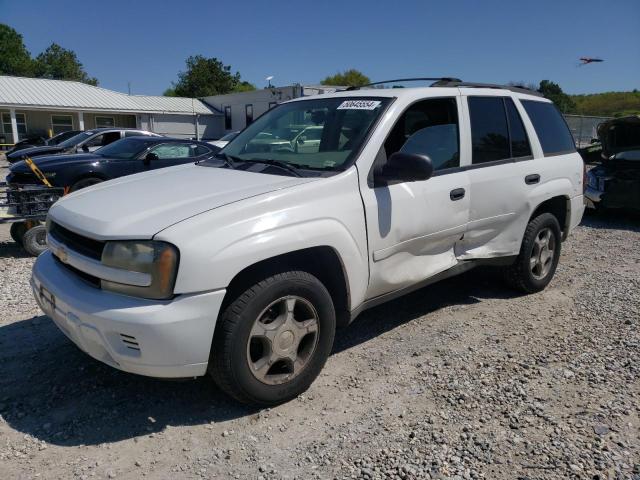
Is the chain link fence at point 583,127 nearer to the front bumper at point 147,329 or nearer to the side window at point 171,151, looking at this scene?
the side window at point 171,151

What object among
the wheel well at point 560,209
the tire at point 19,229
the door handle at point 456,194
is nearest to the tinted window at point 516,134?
the wheel well at point 560,209

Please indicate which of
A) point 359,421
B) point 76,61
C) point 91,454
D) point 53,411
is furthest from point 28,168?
point 76,61

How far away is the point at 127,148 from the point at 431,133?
691 cm

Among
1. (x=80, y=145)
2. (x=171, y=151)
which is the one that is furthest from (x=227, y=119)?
(x=171, y=151)

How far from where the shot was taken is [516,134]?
4629mm

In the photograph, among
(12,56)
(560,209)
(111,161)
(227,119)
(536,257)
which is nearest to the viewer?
(536,257)

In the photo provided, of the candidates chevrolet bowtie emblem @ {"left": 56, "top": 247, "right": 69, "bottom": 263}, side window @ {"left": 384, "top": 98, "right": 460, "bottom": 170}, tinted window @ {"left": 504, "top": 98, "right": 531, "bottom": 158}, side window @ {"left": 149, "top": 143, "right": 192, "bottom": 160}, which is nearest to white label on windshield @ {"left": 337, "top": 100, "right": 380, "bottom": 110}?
side window @ {"left": 384, "top": 98, "right": 460, "bottom": 170}

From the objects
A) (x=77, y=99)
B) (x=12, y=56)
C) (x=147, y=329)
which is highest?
(x=12, y=56)

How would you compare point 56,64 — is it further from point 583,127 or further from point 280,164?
point 280,164

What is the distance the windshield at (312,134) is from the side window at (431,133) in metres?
0.21

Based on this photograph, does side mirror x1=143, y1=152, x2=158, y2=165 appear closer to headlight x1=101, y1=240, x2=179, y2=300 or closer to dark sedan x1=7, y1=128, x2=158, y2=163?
dark sedan x1=7, y1=128, x2=158, y2=163

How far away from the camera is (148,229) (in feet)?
8.59

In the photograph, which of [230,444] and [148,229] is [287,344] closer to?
[230,444]

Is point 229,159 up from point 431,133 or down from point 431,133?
down
